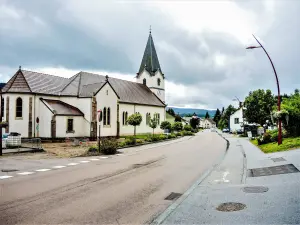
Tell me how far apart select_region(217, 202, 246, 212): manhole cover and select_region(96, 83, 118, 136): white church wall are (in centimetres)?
3381

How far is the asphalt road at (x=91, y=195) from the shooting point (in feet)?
21.4

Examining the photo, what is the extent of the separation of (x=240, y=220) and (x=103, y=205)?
3.46 metres

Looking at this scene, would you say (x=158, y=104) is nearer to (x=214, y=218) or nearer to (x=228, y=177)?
(x=228, y=177)

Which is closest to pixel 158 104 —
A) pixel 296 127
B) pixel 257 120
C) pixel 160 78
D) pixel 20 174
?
pixel 160 78

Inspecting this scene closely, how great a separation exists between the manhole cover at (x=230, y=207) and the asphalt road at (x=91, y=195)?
56.3 inches

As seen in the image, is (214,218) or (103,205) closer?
(214,218)

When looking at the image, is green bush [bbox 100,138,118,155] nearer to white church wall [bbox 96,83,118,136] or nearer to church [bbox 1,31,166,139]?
church [bbox 1,31,166,139]

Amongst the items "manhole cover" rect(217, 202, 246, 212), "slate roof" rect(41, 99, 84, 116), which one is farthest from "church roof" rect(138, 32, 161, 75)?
"manhole cover" rect(217, 202, 246, 212)

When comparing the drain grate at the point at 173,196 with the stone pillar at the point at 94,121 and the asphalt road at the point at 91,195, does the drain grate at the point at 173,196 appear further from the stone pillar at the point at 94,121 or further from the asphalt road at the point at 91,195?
the stone pillar at the point at 94,121

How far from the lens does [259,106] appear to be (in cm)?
4925

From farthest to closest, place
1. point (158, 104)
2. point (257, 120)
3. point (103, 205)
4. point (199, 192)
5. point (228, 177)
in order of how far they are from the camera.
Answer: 1. point (158, 104)
2. point (257, 120)
3. point (228, 177)
4. point (199, 192)
5. point (103, 205)

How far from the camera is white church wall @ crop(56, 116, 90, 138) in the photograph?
35312 millimetres

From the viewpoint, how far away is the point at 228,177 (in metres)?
11.3

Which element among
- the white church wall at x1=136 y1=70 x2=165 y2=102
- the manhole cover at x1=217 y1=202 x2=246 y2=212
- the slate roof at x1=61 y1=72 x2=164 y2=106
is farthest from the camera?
the white church wall at x1=136 y1=70 x2=165 y2=102
